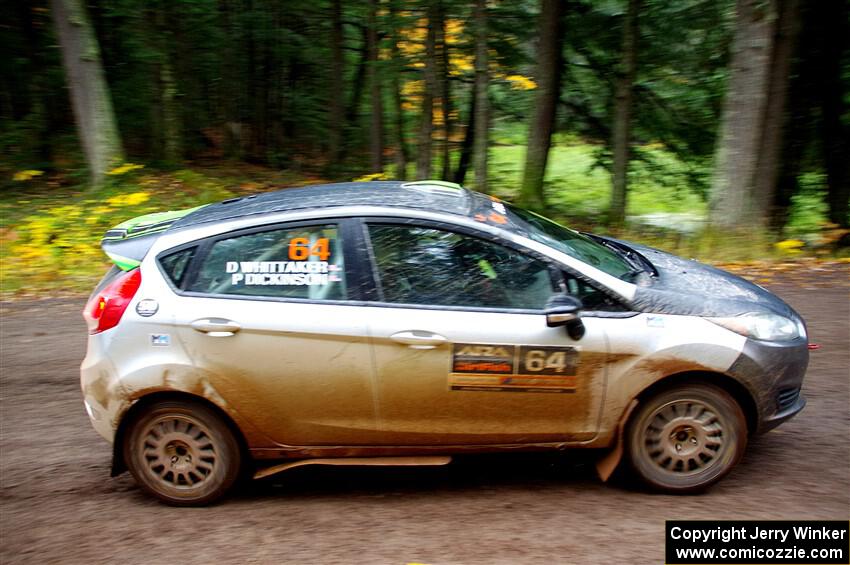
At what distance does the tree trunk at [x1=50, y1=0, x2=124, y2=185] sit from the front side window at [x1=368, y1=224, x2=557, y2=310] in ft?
37.9

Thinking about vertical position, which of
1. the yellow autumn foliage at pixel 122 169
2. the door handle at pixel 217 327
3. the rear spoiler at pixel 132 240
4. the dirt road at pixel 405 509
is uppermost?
the yellow autumn foliage at pixel 122 169

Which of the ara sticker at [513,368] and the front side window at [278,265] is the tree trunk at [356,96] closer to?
the front side window at [278,265]

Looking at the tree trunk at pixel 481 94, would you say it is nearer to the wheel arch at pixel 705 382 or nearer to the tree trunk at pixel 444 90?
the tree trunk at pixel 444 90

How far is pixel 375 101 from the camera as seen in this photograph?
1798 cm

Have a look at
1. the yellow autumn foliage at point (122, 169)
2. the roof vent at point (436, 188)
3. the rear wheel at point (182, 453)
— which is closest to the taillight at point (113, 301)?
the rear wheel at point (182, 453)

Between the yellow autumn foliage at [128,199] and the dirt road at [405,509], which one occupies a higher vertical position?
the yellow autumn foliage at [128,199]

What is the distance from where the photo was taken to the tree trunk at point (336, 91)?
58.2 ft

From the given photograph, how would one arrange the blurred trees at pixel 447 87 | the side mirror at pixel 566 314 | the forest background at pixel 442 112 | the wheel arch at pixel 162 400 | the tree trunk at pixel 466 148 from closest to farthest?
1. the side mirror at pixel 566 314
2. the wheel arch at pixel 162 400
3. the forest background at pixel 442 112
4. the blurred trees at pixel 447 87
5. the tree trunk at pixel 466 148

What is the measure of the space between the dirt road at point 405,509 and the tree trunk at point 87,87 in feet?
32.3

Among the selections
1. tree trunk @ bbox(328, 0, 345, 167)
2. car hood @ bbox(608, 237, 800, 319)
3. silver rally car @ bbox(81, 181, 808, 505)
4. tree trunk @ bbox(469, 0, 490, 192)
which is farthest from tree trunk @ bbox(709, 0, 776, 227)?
tree trunk @ bbox(328, 0, 345, 167)

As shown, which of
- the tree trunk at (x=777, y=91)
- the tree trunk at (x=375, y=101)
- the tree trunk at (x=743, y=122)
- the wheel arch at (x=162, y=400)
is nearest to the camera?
the wheel arch at (x=162, y=400)

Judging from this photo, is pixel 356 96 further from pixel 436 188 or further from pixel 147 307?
pixel 147 307

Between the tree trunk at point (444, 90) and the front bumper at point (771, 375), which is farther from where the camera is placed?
the tree trunk at point (444, 90)

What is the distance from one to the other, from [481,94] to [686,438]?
11109 mm
